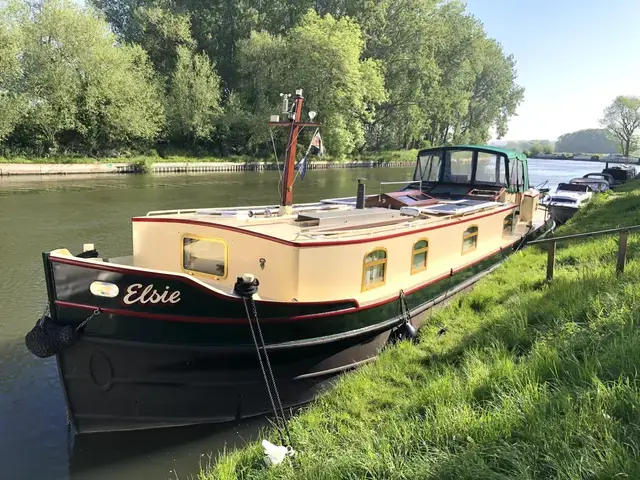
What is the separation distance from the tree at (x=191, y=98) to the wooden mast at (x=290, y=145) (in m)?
35.1

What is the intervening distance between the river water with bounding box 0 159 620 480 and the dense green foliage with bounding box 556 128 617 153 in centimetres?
17094

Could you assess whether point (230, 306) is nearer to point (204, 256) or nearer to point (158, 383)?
point (158, 383)

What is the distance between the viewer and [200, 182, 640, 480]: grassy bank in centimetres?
302

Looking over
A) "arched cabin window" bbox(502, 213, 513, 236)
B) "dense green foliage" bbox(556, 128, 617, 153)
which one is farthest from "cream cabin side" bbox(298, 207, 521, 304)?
"dense green foliage" bbox(556, 128, 617, 153)

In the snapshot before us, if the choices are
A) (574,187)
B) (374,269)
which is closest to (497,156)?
(374,269)

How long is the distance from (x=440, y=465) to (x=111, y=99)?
38.4m

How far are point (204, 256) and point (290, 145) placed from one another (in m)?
2.64

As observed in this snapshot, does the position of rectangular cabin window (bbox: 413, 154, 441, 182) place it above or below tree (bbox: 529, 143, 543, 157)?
below

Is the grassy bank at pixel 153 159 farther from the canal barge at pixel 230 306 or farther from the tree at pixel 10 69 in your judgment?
the canal barge at pixel 230 306

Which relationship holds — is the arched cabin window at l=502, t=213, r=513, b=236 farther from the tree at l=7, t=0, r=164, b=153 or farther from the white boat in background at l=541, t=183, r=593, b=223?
the tree at l=7, t=0, r=164, b=153

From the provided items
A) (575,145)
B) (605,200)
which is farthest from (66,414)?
(575,145)

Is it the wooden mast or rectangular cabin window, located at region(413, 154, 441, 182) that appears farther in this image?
rectangular cabin window, located at region(413, 154, 441, 182)

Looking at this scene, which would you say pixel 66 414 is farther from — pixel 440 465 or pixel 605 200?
pixel 605 200

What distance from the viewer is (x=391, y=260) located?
25.0ft
